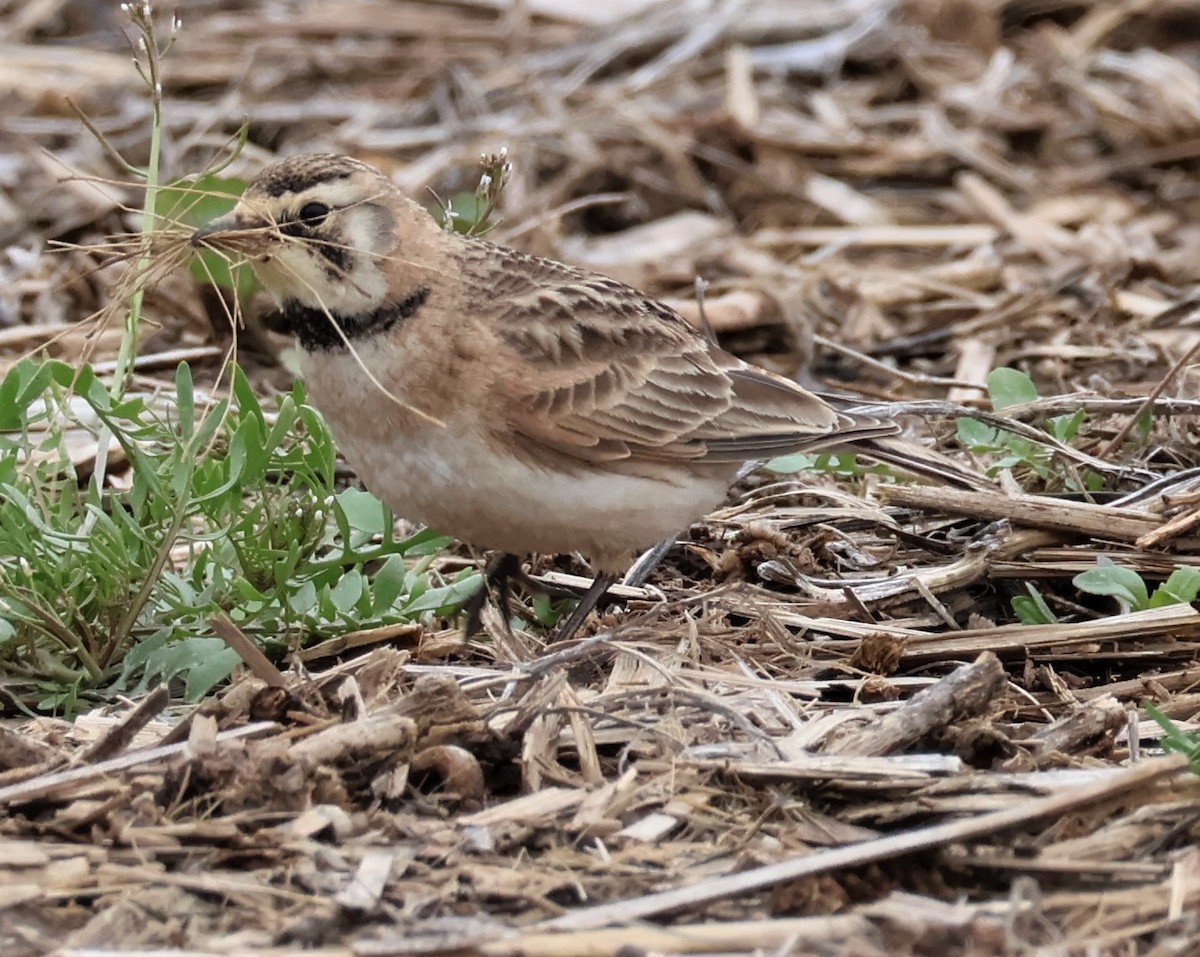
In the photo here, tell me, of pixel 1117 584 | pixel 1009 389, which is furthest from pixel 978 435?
pixel 1117 584

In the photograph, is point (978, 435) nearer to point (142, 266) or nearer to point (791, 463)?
point (791, 463)

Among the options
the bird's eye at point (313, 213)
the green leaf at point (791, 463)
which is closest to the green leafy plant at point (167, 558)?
the bird's eye at point (313, 213)

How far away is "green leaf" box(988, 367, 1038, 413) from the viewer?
5828 millimetres

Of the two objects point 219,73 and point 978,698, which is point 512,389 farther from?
point 219,73

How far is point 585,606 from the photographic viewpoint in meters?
5.15

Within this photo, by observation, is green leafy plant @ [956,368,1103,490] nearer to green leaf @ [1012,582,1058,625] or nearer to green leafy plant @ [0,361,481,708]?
green leaf @ [1012,582,1058,625]

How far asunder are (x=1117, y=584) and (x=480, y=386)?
190 centimetres

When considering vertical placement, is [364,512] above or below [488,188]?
below

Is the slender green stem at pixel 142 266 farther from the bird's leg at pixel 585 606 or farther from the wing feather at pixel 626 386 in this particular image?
the bird's leg at pixel 585 606

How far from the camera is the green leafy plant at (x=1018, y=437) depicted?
5594 millimetres

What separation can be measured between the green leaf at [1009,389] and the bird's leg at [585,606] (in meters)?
1.54

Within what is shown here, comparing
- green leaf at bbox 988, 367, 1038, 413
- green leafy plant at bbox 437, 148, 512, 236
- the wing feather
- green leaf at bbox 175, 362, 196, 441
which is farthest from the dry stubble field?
→ green leafy plant at bbox 437, 148, 512, 236

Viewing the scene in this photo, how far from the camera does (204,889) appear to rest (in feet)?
11.1

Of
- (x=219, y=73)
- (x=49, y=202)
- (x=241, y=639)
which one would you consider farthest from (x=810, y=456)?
(x=219, y=73)
